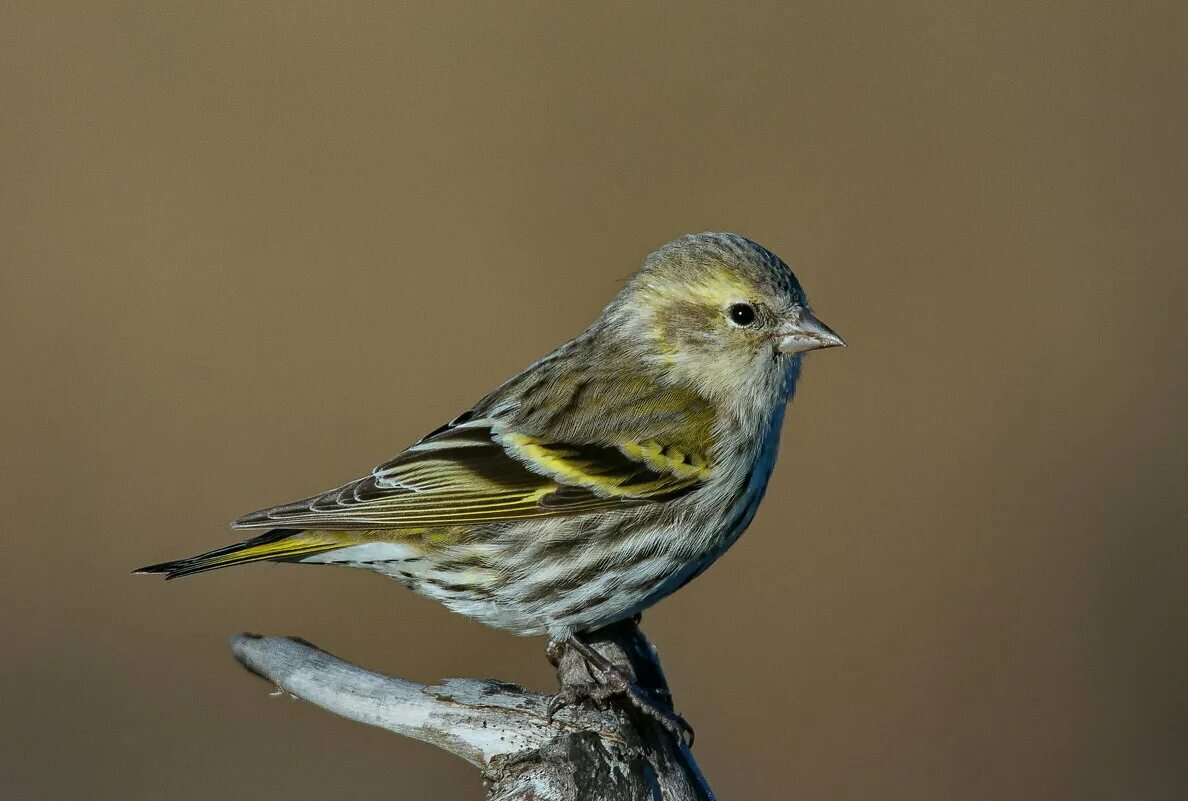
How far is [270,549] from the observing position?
3756mm

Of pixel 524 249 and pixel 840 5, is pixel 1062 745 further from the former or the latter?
pixel 840 5

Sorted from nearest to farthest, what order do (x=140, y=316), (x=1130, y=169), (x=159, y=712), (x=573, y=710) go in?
1. (x=573, y=710)
2. (x=159, y=712)
3. (x=140, y=316)
4. (x=1130, y=169)

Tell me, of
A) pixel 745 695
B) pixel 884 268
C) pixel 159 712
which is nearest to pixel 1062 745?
pixel 745 695

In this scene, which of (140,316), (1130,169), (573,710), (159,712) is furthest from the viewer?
(1130,169)

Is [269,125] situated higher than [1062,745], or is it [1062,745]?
[269,125]

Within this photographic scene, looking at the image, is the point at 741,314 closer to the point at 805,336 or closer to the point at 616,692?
the point at 805,336

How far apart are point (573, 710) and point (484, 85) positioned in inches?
216

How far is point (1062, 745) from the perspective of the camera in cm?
641

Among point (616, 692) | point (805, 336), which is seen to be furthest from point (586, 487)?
point (805, 336)

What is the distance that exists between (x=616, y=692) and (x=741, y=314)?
116cm

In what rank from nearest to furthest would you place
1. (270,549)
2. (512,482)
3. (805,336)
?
(270,549) → (512,482) → (805,336)

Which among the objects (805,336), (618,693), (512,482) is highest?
(805,336)

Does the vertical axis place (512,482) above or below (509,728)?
above

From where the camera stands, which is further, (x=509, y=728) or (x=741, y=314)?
(x=741, y=314)
